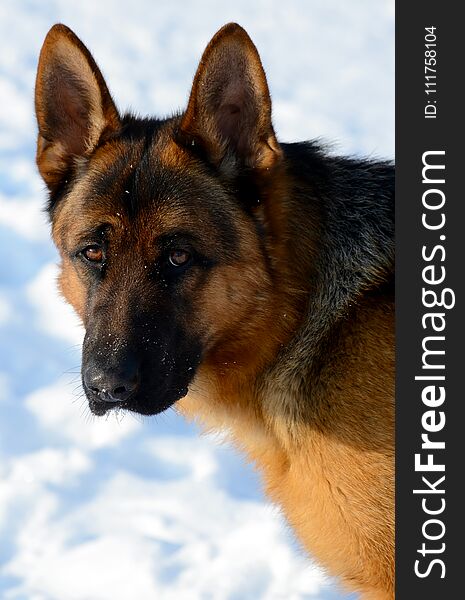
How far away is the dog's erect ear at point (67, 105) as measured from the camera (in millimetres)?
6215

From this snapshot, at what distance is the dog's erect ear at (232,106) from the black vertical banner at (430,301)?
0.92 metres

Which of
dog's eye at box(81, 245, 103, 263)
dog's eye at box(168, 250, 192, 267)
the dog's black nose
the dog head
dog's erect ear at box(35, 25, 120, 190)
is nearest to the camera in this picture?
the dog's black nose

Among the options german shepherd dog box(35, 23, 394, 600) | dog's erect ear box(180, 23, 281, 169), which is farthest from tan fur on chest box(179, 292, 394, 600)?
dog's erect ear box(180, 23, 281, 169)

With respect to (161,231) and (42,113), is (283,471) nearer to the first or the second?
(161,231)

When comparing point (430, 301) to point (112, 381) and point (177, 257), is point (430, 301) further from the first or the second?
point (112, 381)

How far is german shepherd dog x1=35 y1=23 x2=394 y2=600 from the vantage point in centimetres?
569

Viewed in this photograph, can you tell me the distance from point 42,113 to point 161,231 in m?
1.42

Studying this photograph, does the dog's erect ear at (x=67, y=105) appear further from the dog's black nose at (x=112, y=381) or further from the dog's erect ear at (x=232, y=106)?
the dog's black nose at (x=112, y=381)

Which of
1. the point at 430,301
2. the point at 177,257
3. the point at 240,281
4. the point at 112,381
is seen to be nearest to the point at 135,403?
the point at 112,381

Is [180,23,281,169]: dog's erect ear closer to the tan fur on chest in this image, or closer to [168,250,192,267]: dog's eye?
[168,250,192,267]: dog's eye

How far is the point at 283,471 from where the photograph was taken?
20.4 ft

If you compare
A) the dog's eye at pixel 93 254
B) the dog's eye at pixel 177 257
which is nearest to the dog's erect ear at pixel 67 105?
the dog's eye at pixel 93 254

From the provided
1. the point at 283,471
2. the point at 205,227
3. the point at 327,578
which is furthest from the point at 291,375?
the point at 327,578

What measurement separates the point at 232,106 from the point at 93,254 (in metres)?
1.32
